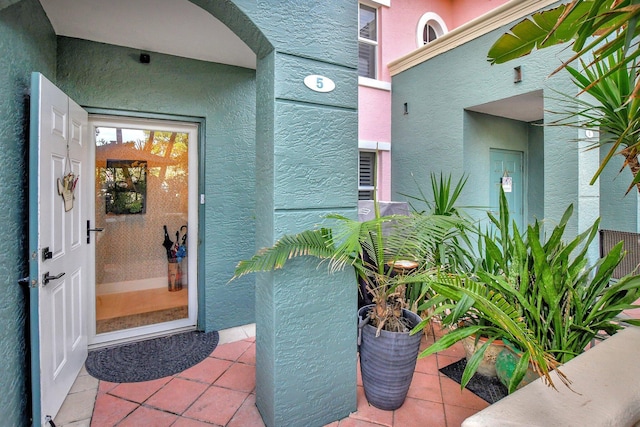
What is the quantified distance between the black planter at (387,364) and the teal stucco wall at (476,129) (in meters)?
2.83

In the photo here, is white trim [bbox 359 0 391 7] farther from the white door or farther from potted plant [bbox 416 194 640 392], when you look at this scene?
potted plant [bbox 416 194 640 392]

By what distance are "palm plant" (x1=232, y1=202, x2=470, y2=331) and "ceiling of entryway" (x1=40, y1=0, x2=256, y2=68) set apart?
83.9 inches

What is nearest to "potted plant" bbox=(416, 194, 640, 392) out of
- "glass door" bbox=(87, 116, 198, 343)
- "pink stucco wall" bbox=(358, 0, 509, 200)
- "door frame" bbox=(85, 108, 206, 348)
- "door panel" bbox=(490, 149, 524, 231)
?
"door frame" bbox=(85, 108, 206, 348)

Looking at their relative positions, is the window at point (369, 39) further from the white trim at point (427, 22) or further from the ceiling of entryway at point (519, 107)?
the ceiling of entryway at point (519, 107)

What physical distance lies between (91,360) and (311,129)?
3061 millimetres

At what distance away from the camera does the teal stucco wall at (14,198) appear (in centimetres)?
186

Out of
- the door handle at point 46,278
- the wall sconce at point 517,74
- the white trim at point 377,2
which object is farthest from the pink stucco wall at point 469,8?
the door handle at point 46,278

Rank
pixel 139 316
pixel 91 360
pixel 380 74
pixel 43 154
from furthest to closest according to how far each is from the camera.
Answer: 1. pixel 380 74
2. pixel 139 316
3. pixel 91 360
4. pixel 43 154

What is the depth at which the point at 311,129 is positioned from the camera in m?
2.12

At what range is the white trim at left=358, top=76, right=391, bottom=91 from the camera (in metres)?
5.56

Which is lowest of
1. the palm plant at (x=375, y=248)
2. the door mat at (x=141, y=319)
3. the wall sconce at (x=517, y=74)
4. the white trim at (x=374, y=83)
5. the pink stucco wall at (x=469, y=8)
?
the door mat at (x=141, y=319)

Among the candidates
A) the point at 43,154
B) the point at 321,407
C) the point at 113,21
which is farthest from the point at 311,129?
the point at 113,21

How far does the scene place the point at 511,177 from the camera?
5.35 meters

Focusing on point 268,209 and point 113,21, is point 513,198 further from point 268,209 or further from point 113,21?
point 113,21
